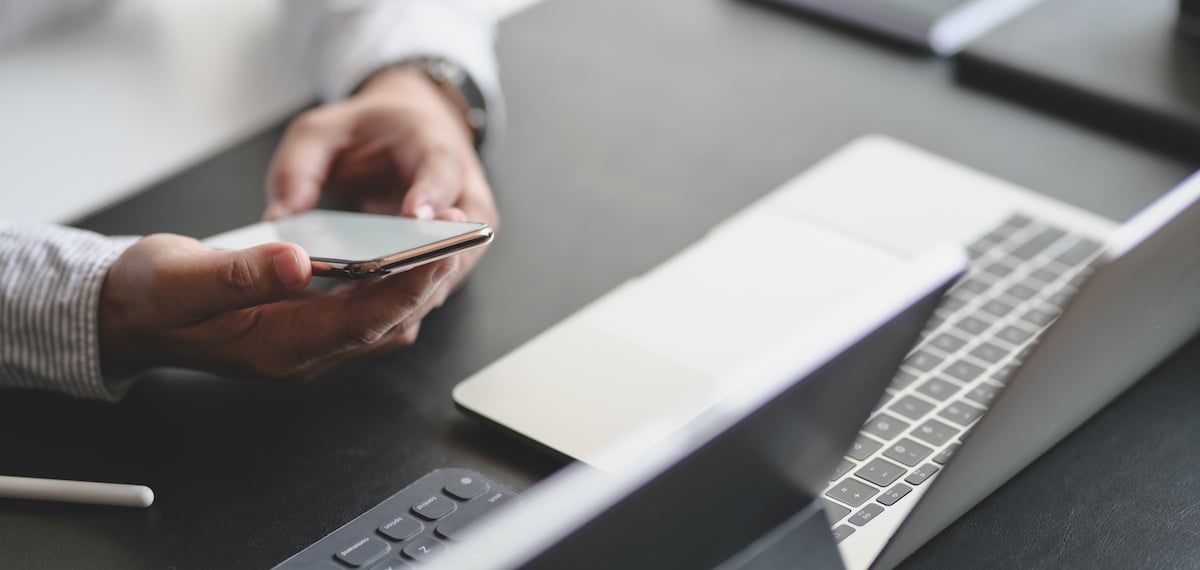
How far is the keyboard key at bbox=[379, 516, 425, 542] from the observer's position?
589 millimetres

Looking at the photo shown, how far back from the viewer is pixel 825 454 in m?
0.50

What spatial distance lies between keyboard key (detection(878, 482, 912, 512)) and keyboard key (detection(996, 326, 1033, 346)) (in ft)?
0.54

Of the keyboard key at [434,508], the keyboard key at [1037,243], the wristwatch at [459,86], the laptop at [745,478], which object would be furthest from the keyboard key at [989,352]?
the wristwatch at [459,86]

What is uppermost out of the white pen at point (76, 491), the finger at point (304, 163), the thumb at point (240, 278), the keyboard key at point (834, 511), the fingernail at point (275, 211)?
the thumb at point (240, 278)

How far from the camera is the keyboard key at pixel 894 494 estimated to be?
58cm

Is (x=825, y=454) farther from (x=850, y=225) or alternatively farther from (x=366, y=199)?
(x=366, y=199)

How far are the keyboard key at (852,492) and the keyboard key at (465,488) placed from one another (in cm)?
18

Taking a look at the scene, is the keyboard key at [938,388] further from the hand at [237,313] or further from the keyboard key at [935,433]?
the hand at [237,313]

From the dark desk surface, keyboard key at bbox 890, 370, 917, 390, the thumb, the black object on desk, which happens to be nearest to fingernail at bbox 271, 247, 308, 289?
the thumb

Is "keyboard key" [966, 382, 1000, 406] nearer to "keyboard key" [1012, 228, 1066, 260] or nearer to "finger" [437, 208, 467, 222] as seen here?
"keyboard key" [1012, 228, 1066, 260]

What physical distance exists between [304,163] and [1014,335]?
1.60ft

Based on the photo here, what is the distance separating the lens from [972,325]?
28.6 inches

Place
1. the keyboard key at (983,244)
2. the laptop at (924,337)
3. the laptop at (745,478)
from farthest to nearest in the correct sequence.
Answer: the keyboard key at (983,244) < the laptop at (924,337) < the laptop at (745,478)

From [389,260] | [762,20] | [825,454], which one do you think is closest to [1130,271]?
[825,454]
